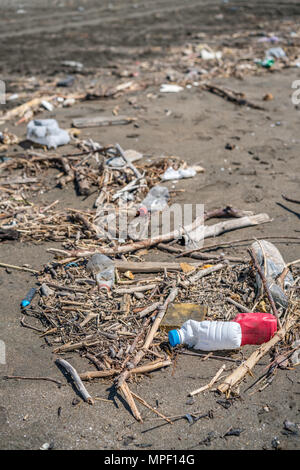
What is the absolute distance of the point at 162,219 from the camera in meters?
5.04

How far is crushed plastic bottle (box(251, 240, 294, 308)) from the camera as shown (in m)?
3.63

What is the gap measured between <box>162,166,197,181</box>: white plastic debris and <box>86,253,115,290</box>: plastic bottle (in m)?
2.01

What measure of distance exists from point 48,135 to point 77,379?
4.61m

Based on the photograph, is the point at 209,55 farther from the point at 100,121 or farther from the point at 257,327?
the point at 257,327

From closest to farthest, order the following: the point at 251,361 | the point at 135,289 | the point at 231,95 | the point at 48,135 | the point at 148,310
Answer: the point at 251,361 < the point at 148,310 < the point at 135,289 < the point at 48,135 < the point at 231,95

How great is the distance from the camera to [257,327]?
3.36 metres

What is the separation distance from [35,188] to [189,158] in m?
2.22

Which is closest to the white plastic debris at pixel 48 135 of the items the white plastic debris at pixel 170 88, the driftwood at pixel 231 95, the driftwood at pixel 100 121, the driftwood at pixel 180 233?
the driftwood at pixel 100 121

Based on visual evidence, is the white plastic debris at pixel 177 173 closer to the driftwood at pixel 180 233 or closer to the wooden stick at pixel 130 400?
the driftwood at pixel 180 233

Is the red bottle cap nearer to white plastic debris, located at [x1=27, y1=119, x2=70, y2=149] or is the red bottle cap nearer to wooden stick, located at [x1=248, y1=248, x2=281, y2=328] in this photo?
wooden stick, located at [x1=248, y1=248, x2=281, y2=328]

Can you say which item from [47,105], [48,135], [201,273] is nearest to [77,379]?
[201,273]

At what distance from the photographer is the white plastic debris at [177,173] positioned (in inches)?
230

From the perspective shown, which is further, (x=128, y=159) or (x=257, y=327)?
(x=128, y=159)

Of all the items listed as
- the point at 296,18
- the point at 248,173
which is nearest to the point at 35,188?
the point at 248,173
